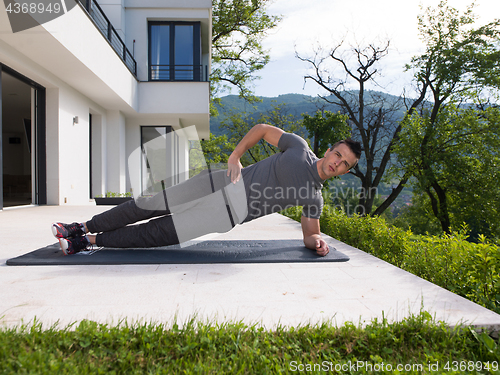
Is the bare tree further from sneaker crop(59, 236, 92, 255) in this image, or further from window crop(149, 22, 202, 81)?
sneaker crop(59, 236, 92, 255)

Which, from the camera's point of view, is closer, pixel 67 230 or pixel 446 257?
pixel 446 257

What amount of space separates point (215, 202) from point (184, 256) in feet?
1.60

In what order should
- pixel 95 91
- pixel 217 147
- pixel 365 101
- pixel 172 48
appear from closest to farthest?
pixel 95 91 < pixel 172 48 < pixel 365 101 < pixel 217 147

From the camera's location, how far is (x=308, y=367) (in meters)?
1.20

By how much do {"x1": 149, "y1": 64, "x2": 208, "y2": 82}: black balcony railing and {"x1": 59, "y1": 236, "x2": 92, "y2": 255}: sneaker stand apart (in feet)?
29.2

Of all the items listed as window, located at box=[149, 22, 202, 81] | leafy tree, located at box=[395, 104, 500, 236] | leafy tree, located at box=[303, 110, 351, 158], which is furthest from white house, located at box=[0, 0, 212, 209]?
leafy tree, located at box=[395, 104, 500, 236]

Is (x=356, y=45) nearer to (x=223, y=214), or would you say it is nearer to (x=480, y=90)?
(x=480, y=90)

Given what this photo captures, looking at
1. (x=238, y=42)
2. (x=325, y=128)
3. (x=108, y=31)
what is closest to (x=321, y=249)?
(x=108, y=31)

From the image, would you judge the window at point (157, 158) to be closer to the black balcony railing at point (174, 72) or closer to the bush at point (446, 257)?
the black balcony railing at point (174, 72)

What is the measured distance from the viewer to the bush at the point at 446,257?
1.94 metres

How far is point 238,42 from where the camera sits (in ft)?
62.3

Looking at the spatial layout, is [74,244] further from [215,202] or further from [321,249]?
[321,249]

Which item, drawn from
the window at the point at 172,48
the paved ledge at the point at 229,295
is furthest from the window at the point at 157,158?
the paved ledge at the point at 229,295

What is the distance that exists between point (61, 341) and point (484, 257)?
216 cm
